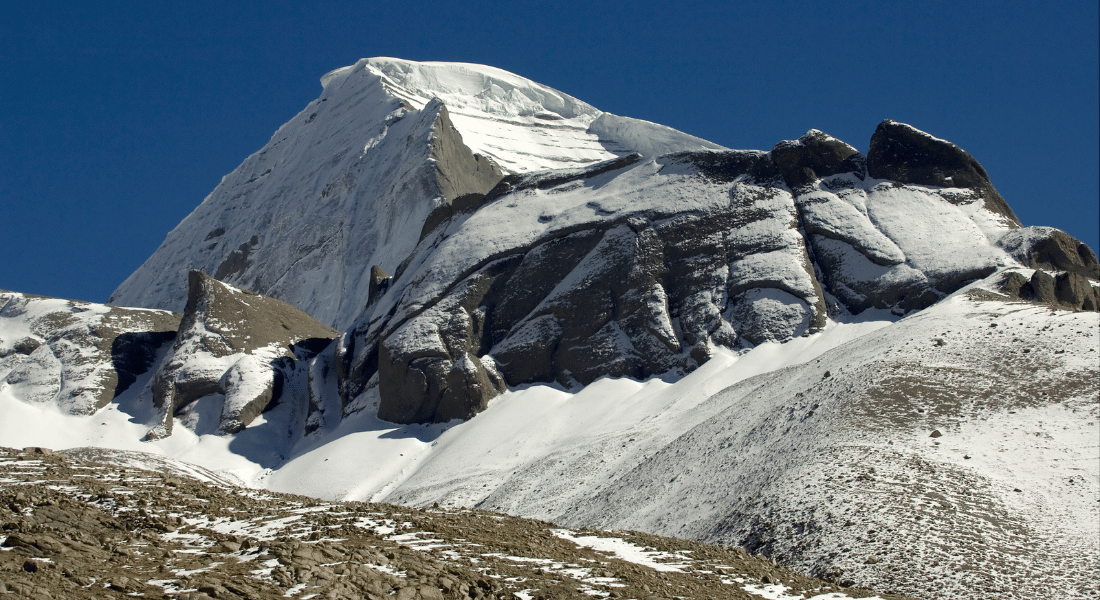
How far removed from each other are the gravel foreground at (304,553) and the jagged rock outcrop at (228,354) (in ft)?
160

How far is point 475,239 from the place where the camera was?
80000mm

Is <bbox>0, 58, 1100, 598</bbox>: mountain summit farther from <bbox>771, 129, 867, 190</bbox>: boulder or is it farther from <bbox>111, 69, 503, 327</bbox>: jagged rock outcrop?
<bbox>111, 69, 503, 327</bbox>: jagged rock outcrop

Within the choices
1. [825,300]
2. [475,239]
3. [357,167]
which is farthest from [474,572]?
[357,167]

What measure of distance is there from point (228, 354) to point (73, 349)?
12841 millimetres

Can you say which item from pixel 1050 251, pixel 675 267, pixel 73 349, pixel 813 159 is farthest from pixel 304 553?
pixel 73 349

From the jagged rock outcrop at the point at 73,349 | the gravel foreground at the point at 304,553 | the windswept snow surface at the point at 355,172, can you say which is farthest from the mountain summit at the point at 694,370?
the windswept snow surface at the point at 355,172

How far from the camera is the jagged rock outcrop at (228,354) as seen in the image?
2891 inches

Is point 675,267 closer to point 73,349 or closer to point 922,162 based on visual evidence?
point 922,162

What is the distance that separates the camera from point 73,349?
79.2 metres

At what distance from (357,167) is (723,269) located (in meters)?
75.0

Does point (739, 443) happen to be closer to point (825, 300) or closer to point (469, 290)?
point (825, 300)

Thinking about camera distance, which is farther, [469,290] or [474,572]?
[469,290]

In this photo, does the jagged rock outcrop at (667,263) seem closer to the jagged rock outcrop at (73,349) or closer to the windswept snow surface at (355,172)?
the jagged rock outcrop at (73,349)

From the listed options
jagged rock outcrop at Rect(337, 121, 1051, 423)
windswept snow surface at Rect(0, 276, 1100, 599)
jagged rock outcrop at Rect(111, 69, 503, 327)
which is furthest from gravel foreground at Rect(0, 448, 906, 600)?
jagged rock outcrop at Rect(111, 69, 503, 327)
